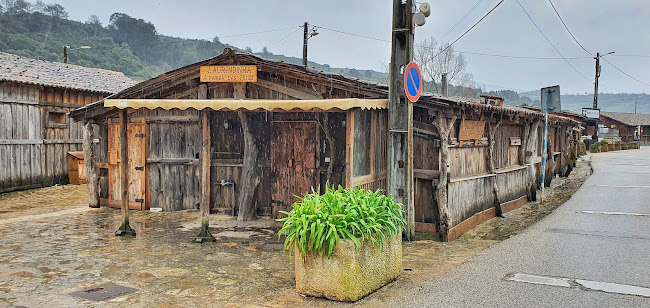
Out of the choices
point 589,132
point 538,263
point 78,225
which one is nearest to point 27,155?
point 78,225

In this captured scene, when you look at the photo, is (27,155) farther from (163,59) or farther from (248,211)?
(163,59)

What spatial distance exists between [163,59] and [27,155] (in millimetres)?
56788

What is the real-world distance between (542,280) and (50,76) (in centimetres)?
1715

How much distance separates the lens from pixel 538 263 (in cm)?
727

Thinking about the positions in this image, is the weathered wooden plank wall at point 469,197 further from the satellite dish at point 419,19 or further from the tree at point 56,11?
the tree at point 56,11

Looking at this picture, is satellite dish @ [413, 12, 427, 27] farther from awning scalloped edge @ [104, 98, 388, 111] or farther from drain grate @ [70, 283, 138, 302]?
drain grate @ [70, 283, 138, 302]

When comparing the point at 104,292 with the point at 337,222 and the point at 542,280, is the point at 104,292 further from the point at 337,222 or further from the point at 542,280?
the point at 542,280

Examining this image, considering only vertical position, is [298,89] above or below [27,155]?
above

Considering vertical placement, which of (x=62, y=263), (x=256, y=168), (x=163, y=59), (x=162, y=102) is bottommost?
(x=62, y=263)

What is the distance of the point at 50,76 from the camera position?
17.8 m

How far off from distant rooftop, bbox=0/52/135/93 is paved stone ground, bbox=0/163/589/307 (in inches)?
223

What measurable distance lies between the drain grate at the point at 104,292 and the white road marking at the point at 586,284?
4.76 metres

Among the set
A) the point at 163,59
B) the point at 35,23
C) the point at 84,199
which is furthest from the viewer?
the point at 163,59

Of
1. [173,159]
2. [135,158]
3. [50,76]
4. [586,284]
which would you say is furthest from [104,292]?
[50,76]
